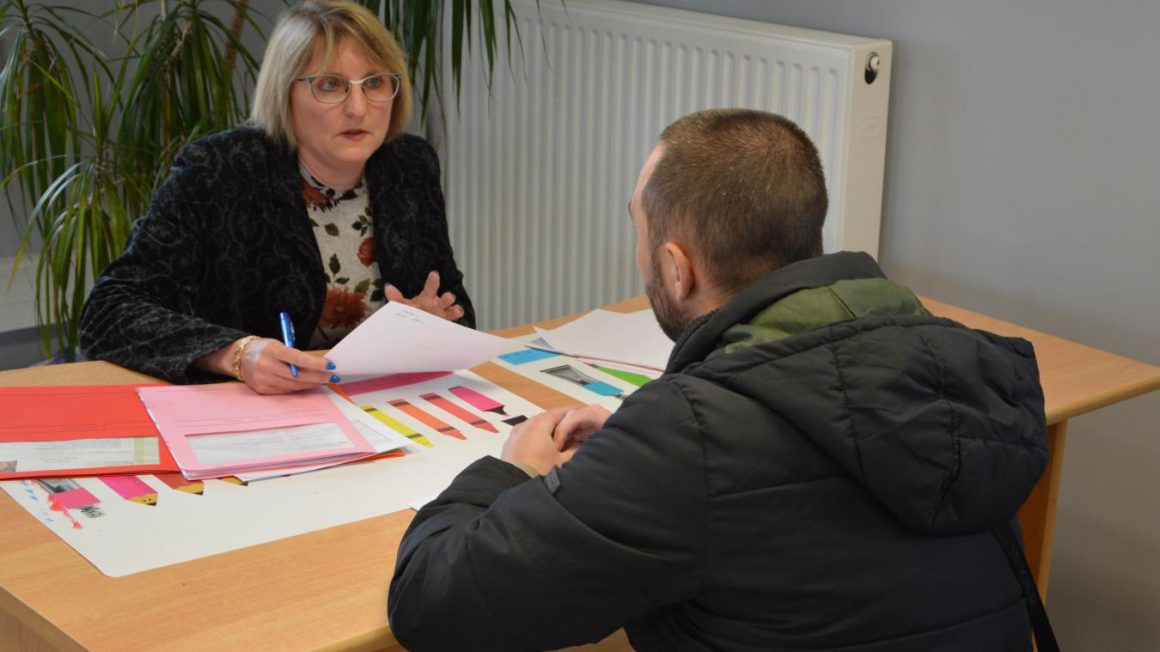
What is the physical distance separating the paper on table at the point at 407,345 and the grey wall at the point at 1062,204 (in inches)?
46.1

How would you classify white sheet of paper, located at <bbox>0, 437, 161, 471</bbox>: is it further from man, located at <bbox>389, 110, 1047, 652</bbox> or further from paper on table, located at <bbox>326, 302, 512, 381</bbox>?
man, located at <bbox>389, 110, 1047, 652</bbox>

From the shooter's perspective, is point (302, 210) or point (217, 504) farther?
point (302, 210)

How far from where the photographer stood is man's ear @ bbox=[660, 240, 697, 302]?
1315mm

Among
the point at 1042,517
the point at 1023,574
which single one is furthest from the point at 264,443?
the point at 1042,517

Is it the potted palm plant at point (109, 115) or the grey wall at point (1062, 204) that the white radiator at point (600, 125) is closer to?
the grey wall at point (1062, 204)

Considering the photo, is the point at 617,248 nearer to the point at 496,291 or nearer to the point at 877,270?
the point at 496,291

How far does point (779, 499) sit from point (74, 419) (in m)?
1.00

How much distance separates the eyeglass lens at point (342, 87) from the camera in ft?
7.25

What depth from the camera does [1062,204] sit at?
250cm

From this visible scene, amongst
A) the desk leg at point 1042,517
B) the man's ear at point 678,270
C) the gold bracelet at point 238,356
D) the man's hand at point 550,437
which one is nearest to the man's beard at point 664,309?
the man's ear at point 678,270

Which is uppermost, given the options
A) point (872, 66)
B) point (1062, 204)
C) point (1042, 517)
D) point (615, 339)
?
point (872, 66)

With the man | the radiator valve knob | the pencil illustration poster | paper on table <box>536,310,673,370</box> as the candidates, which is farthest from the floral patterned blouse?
the man

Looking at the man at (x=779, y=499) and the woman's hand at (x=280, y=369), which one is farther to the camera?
the woman's hand at (x=280, y=369)

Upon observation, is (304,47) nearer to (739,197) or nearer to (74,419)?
(74,419)
